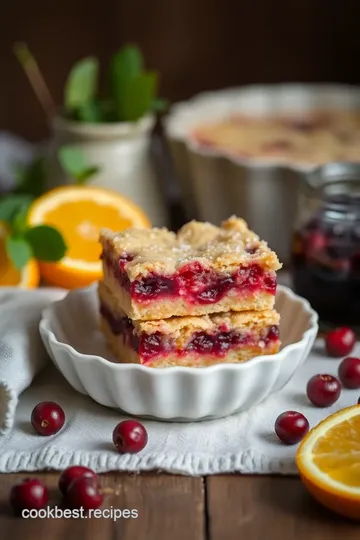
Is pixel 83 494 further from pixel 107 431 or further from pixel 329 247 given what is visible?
pixel 329 247

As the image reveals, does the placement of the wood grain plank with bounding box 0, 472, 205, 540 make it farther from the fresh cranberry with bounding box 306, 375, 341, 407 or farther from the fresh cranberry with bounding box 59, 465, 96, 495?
the fresh cranberry with bounding box 306, 375, 341, 407

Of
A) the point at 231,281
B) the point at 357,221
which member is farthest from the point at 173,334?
the point at 357,221

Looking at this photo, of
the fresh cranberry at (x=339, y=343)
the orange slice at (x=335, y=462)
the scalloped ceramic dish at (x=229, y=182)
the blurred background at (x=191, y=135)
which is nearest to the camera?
the orange slice at (x=335, y=462)

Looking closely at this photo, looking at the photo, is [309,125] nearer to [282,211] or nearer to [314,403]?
[282,211]

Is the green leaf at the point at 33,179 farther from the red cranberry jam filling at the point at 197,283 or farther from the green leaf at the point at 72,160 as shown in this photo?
the red cranberry jam filling at the point at 197,283

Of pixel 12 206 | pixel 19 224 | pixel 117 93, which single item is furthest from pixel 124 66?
pixel 19 224

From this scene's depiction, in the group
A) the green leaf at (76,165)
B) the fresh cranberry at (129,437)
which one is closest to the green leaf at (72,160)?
the green leaf at (76,165)
